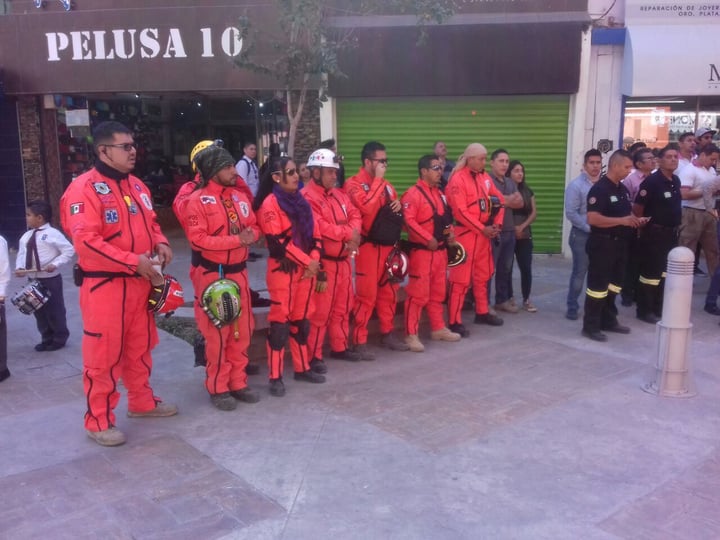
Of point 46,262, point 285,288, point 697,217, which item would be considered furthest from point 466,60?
point 46,262

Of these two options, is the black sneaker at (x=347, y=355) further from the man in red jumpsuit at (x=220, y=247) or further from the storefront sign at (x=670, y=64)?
the storefront sign at (x=670, y=64)

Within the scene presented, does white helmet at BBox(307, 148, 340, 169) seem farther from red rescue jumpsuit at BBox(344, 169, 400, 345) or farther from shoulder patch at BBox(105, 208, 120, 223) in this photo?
shoulder patch at BBox(105, 208, 120, 223)

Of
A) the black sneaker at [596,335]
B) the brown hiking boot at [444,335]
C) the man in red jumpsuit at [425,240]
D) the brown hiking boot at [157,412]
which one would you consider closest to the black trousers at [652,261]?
the black sneaker at [596,335]

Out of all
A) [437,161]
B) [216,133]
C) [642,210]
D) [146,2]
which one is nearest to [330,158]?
[437,161]

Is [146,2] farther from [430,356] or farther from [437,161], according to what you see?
[430,356]

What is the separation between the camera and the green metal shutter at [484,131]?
11352 mm

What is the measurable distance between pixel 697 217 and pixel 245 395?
613cm

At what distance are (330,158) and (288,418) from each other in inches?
85.0

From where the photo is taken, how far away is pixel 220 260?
16.7ft

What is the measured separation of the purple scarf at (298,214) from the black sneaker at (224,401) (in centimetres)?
130

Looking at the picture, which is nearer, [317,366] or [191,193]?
[191,193]

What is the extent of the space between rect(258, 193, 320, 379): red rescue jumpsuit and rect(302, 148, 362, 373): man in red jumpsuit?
21cm

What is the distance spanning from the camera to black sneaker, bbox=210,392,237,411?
5.27 metres

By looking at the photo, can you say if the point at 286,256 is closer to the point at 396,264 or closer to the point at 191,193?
the point at 191,193
